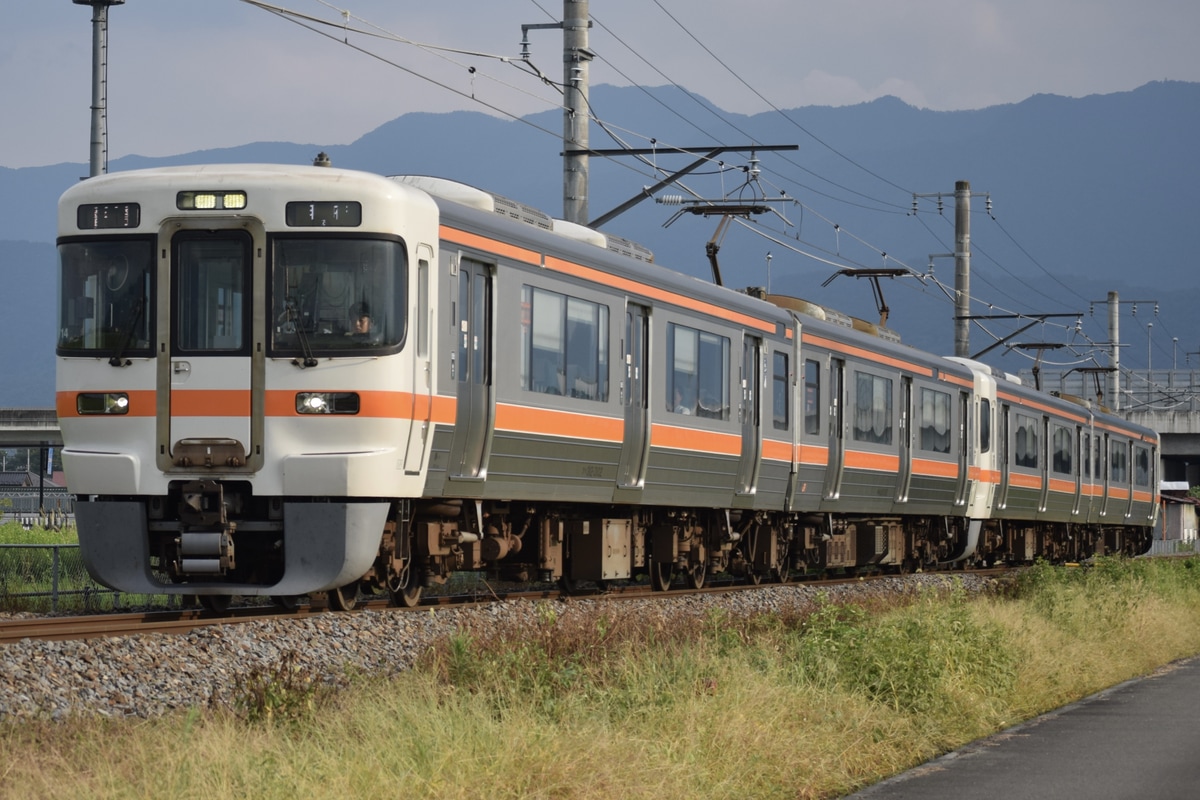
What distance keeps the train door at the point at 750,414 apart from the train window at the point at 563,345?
3.75 meters

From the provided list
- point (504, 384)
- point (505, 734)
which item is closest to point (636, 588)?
point (504, 384)

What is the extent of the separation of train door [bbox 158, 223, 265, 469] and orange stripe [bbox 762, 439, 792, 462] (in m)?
8.61

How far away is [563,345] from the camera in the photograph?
49.1ft

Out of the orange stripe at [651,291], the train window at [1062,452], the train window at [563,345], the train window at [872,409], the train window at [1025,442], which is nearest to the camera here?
the train window at [563,345]

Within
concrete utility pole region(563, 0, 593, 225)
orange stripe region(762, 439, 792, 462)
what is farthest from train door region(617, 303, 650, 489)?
concrete utility pole region(563, 0, 593, 225)

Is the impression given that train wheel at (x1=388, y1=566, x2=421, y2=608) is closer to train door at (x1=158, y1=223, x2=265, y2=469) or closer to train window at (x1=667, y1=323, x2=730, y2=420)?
train door at (x1=158, y1=223, x2=265, y2=469)

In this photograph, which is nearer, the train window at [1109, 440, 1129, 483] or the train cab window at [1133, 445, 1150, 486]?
the train window at [1109, 440, 1129, 483]

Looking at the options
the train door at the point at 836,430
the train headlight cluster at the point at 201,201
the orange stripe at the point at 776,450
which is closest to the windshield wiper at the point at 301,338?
the train headlight cluster at the point at 201,201

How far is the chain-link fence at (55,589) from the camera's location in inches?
640

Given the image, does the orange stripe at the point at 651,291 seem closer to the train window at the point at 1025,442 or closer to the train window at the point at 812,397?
the train window at the point at 812,397

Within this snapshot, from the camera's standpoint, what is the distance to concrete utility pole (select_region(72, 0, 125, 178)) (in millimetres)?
20516

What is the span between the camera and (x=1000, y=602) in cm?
1647

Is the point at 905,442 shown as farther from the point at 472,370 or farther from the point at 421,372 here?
the point at 421,372

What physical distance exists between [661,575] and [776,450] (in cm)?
222
